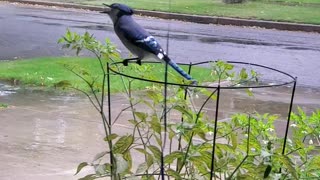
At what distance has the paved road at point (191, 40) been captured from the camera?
12258mm

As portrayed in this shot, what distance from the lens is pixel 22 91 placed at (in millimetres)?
8492

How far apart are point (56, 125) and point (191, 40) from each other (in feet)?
27.6

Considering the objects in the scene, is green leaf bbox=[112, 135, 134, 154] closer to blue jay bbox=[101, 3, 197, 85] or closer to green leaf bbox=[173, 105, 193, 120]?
green leaf bbox=[173, 105, 193, 120]

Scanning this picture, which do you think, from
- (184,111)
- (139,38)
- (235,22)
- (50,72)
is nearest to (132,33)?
(139,38)

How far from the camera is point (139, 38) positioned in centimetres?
284

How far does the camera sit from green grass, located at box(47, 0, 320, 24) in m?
19.2

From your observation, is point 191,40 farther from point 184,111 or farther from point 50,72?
point 184,111

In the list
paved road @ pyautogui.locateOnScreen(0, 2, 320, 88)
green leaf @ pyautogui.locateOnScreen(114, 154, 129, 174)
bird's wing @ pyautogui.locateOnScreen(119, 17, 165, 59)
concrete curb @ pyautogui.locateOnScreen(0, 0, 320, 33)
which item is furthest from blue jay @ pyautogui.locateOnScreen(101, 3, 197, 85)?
concrete curb @ pyautogui.locateOnScreen(0, 0, 320, 33)

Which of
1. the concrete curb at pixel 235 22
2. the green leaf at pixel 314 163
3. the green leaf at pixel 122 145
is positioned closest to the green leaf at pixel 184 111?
the green leaf at pixel 122 145

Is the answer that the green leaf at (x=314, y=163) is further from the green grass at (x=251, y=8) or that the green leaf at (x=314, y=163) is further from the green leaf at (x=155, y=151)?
the green grass at (x=251, y=8)

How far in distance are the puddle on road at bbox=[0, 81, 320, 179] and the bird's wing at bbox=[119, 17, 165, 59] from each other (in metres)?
2.60

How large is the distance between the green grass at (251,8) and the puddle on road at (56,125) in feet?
32.5

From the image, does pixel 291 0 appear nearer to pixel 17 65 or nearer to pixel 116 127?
pixel 17 65

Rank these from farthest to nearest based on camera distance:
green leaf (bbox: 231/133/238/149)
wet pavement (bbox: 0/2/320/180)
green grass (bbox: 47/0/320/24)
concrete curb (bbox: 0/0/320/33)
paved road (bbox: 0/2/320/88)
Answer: green grass (bbox: 47/0/320/24) < concrete curb (bbox: 0/0/320/33) < paved road (bbox: 0/2/320/88) < wet pavement (bbox: 0/2/320/180) < green leaf (bbox: 231/133/238/149)
